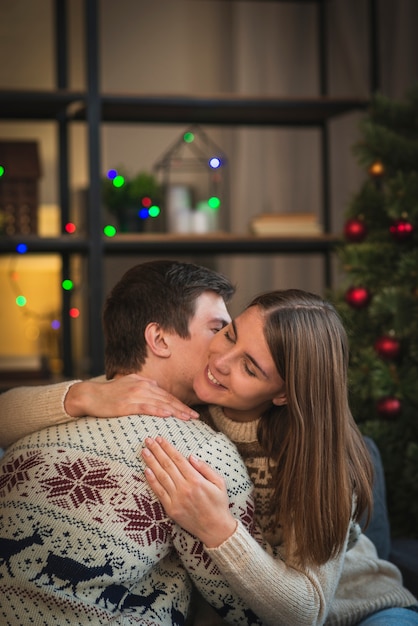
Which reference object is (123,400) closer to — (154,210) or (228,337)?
(228,337)

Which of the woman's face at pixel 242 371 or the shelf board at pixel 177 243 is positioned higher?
the shelf board at pixel 177 243

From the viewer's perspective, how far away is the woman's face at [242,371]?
1.56 meters

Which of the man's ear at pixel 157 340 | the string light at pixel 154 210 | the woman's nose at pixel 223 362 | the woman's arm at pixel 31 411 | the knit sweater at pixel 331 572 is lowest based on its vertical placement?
the knit sweater at pixel 331 572

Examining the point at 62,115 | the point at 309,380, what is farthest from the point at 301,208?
the point at 309,380

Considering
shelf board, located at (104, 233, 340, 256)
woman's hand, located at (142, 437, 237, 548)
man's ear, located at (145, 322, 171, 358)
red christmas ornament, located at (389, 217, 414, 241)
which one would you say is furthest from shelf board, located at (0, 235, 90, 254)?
woman's hand, located at (142, 437, 237, 548)

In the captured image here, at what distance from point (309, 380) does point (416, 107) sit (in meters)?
1.63

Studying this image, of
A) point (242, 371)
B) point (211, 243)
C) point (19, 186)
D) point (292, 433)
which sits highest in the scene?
point (19, 186)

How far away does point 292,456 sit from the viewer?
5.06 feet

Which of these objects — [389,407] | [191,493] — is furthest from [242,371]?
[389,407]

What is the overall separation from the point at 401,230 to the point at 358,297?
9.8 inches

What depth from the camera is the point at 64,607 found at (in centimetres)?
136

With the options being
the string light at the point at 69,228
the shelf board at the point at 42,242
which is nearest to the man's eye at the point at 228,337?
the shelf board at the point at 42,242

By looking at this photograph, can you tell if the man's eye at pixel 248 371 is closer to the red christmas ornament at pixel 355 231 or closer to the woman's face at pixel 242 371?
the woman's face at pixel 242 371

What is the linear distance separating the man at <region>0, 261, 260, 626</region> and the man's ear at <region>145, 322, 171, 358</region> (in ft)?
0.73
